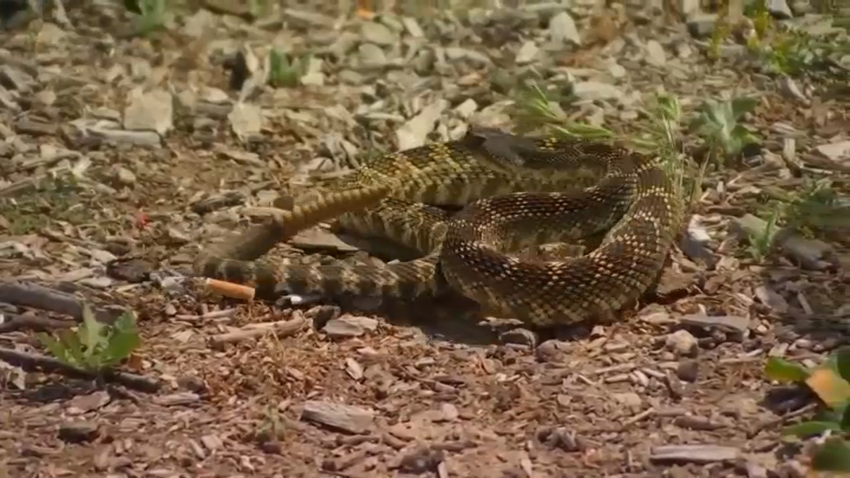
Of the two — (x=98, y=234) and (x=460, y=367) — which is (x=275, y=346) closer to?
(x=460, y=367)

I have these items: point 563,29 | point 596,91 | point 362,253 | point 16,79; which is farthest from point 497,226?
point 16,79

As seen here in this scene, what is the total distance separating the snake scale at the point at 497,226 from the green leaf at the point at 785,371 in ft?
2.71

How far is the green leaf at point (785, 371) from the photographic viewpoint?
352cm

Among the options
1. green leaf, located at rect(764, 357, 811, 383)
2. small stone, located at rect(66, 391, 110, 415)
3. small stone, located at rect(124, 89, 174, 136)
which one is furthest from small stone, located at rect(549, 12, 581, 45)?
small stone, located at rect(66, 391, 110, 415)

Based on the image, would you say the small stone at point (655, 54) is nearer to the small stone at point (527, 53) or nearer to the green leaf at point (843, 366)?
the small stone at point (527, 53)

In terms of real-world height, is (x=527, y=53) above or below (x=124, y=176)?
above

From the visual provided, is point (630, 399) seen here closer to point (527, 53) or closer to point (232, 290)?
point (232, 290)

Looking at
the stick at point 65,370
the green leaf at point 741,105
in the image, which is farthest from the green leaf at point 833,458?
the green leaf at point 741,105

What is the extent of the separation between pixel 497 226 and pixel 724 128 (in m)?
1.33

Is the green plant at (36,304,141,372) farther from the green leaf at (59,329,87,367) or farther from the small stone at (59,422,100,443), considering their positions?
the small stone at (59,422,100,443)

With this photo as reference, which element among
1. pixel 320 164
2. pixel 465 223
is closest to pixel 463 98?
pixel 320 164

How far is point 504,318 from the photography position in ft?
14.5

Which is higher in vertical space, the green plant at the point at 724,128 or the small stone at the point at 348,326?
the green plant at the point at 724,128

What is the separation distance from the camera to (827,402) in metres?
3.41
